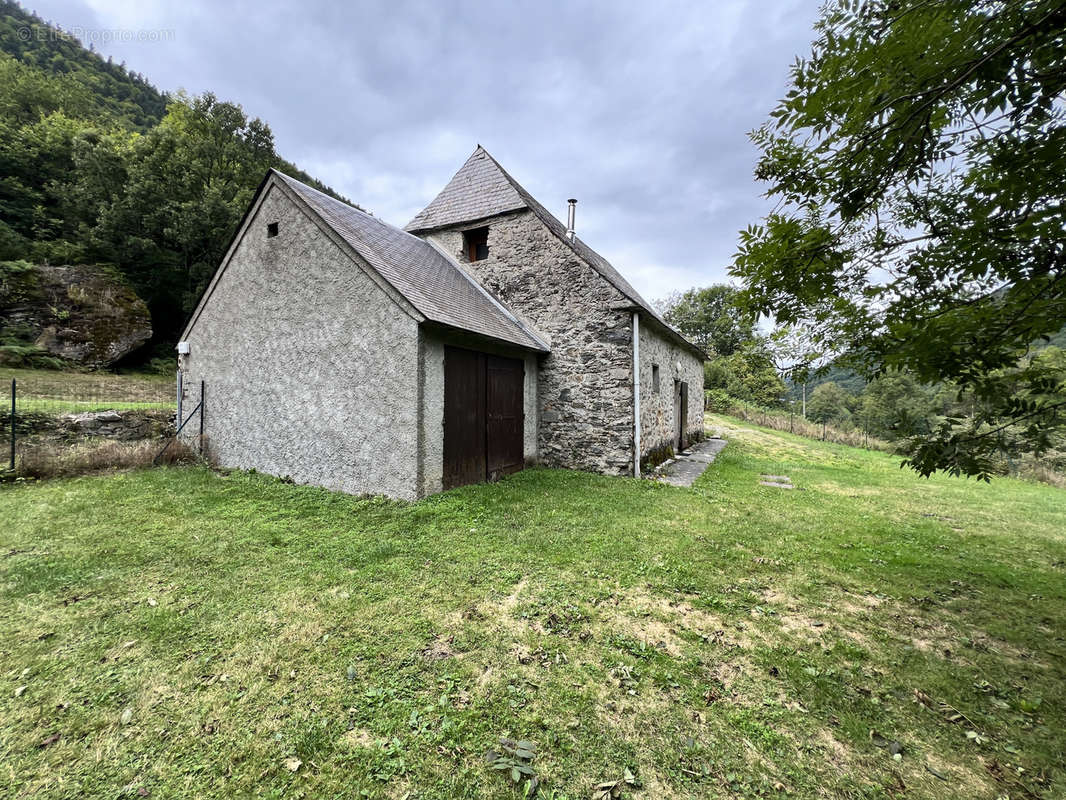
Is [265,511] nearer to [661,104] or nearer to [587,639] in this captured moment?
[587,639]

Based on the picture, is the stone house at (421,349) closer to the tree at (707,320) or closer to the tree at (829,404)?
the tree at (707,320)

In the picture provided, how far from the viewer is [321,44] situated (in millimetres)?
10258

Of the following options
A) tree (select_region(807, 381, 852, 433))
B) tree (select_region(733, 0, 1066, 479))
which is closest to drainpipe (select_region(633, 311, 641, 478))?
tree (select_region(733, 0, 1066, 479))

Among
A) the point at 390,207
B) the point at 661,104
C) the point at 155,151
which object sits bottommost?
the point at 661,104

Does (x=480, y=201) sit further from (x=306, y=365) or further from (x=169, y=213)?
(x=169, y=213)

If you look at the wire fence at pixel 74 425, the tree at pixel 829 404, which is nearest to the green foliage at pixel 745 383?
the tree at pixel 829 404

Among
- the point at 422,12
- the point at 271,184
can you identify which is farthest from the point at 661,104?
the point at 271,184

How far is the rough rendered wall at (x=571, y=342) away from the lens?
28.7 ft

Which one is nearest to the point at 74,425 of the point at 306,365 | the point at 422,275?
the point at 306,365

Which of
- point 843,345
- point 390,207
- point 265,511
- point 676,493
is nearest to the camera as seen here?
point 843,345

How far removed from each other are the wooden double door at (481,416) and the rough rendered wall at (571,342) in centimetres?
104

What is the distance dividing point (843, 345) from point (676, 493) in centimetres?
454

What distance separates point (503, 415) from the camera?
8.20 metres

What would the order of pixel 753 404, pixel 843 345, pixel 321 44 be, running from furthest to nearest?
pixel 753 404 → pixel 321 44 → pixel 843 345
